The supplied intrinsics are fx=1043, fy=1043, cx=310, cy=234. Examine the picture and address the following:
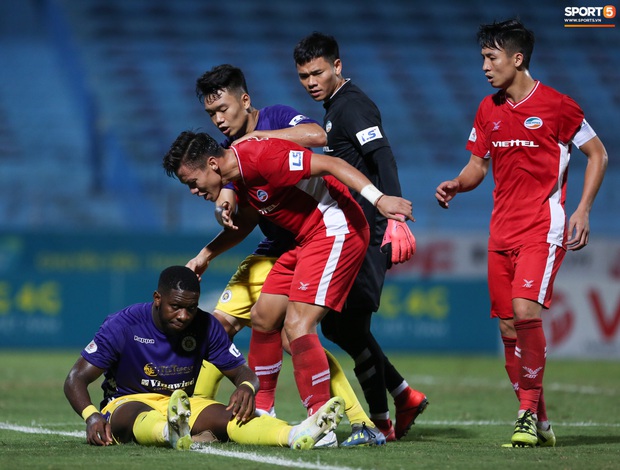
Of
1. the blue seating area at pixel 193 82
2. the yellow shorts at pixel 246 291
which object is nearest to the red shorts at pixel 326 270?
the yellow shorts at pixel 246 291

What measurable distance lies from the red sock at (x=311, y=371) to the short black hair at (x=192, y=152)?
1104 mm

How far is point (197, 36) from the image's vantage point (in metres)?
23.4

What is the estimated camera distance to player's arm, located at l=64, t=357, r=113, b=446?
5488mm

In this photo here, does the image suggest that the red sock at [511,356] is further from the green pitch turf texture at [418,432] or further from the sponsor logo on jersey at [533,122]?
the sponsor logo on jersey at [533,122]

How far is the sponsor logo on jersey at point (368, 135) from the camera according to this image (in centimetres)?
631

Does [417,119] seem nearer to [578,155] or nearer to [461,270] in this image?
[578,155]

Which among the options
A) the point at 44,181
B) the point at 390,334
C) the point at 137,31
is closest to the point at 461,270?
the point at 390,334

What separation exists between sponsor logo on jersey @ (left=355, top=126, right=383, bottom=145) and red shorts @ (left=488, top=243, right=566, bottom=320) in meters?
1.00

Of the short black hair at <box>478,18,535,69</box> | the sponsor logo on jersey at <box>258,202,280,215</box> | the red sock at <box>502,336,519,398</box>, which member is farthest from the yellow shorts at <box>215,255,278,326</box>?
the short black hair at <box>478,18,535,69</box>

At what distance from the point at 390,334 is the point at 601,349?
9.99ft

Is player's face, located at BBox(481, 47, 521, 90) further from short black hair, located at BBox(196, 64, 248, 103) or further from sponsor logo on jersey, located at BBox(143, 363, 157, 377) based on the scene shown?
sponsor logo on jersey, located at BBox(143, 363, 157, 377)

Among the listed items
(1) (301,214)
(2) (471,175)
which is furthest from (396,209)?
(2) (471,175)

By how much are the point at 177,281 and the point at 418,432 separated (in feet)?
7.44

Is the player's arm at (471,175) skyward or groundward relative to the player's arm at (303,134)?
groundward
